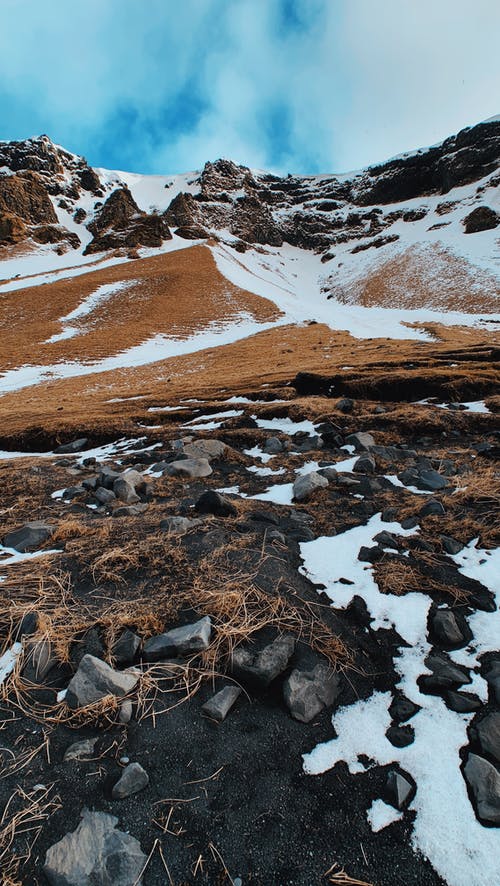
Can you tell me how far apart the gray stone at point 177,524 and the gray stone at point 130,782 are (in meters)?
2.59

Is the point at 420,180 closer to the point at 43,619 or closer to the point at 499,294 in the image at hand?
the point at 499,294

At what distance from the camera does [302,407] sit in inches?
398

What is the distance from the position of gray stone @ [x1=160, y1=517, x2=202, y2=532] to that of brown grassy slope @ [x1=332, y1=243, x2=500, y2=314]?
4943 centimetres

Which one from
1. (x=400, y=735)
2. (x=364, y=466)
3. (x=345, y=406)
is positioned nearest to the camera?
(x=400, y=735)

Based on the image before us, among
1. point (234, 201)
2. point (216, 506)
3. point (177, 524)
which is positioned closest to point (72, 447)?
point (216, 506)

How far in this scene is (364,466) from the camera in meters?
6.35

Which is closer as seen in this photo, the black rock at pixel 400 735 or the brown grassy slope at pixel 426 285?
the black rock at pixel 400 735

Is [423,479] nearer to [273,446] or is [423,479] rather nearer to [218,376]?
[273,446]

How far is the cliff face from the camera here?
3930 inches

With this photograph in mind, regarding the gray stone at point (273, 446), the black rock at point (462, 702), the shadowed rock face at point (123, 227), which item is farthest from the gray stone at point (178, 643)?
the shadowed rock face at point (123, 227)

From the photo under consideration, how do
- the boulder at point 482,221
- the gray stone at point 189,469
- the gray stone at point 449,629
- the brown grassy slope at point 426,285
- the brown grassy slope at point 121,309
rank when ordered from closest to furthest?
the gray stone at point 449,629 → the gray stone at point 189,469 → the brown grassy slope at point 121,309 → the brown grassy slope at point 426,285 → the boulder at point 482,221

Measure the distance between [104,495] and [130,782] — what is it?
4.46 metres

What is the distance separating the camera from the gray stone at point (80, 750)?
2148 mm

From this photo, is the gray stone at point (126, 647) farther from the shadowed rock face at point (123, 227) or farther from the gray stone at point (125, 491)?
the shadowed rock face at point (123, 227)
